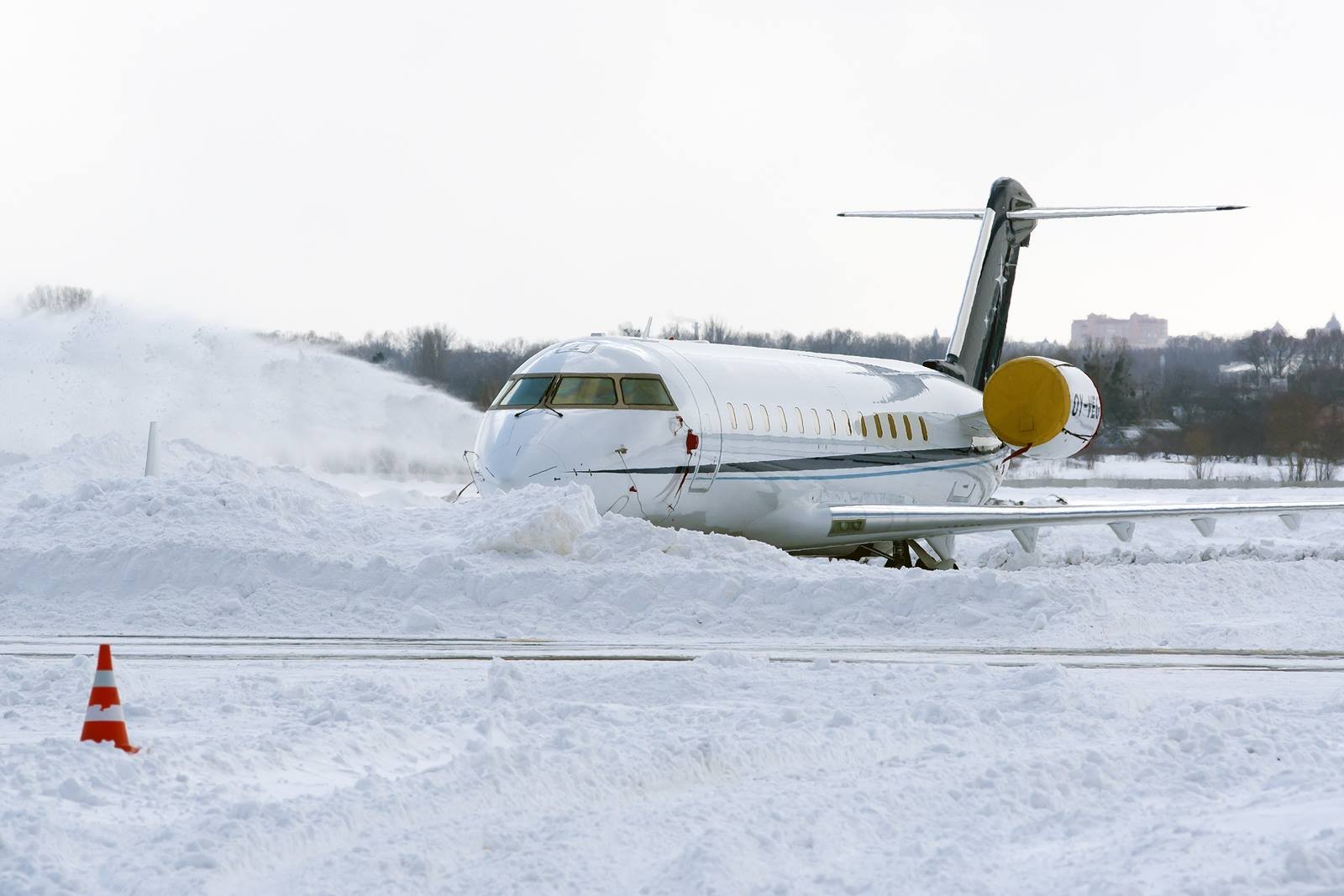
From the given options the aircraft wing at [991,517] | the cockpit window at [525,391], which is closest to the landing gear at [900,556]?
the aircraft wing at [991,517]

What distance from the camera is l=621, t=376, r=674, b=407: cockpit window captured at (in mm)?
19797

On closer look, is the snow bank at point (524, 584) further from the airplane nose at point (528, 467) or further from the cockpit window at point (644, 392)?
the cockpit window at point (644, 392)

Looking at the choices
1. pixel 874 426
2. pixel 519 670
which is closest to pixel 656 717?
pixel 519 670

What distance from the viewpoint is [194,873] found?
611 centimetres

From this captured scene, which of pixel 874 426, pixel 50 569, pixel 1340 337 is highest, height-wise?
pixel 1340 337

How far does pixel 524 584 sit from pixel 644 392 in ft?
12.5

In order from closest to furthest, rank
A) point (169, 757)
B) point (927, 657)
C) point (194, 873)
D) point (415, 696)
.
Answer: point (194, 873) → point (169, 757) → point (415, 696) → point (927, 657)

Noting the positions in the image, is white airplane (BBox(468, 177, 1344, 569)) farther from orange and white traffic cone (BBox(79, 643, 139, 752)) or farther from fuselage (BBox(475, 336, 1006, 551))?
orange and white traffic cone (BBox(79, 643, 139, 752))

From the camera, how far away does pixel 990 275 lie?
28.9 metres

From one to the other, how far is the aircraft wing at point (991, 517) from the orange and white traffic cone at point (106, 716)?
1442cm

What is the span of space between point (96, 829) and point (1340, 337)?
A: 7182 cm

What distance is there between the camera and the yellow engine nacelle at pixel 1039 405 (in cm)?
2484

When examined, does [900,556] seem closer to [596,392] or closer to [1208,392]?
[596,392]

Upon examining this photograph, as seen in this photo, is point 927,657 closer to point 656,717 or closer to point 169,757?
point 656,717
